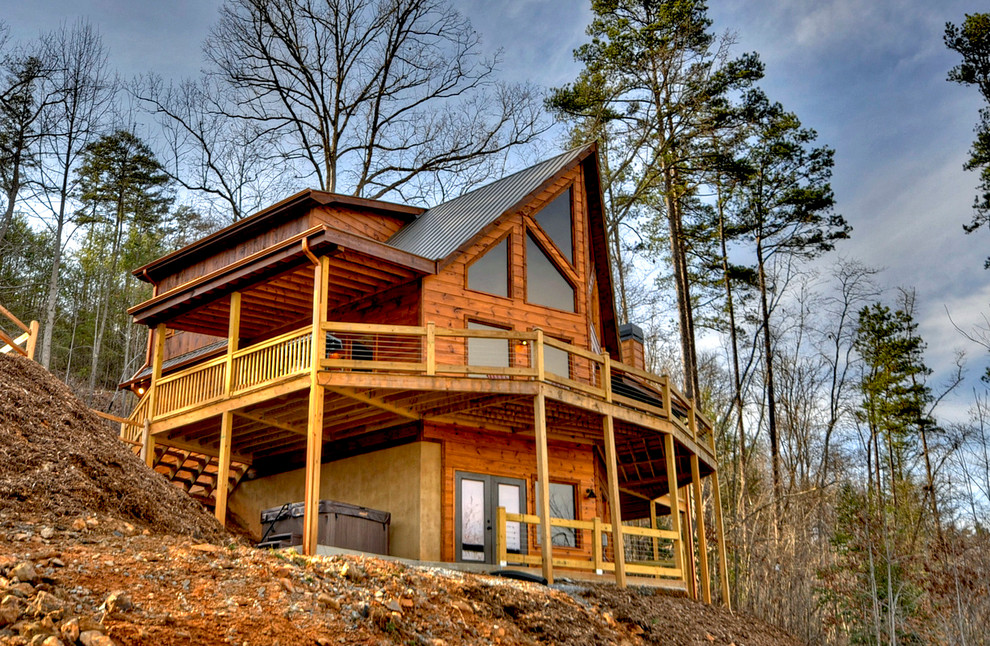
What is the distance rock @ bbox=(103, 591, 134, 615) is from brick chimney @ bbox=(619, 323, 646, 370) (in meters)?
17.4

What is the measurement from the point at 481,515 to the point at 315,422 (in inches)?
177

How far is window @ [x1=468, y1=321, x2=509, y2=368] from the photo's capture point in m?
17.3

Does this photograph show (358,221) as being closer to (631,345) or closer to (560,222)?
(560,222)

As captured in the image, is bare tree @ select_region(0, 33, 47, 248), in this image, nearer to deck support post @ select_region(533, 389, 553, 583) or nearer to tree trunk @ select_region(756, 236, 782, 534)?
deck support post @ select_region(533, 389, 553, 583)

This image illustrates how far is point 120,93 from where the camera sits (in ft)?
106

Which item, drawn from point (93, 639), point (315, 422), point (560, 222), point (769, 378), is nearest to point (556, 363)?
point (560, 222)

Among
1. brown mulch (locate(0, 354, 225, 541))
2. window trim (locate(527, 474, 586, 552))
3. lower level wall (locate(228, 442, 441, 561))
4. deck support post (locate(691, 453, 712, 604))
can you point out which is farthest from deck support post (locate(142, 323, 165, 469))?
deck support post (locate(691, 453, 712, 604))

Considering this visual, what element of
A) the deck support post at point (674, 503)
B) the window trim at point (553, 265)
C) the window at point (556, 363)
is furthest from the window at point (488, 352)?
the deck support post at point (674, 503)

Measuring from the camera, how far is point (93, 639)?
23.3 feet

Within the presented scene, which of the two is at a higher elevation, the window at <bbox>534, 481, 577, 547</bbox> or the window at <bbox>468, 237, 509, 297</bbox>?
the window at <bbox>468, 237, 509, 297</bbox>

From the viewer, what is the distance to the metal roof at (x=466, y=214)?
1802 centimetres

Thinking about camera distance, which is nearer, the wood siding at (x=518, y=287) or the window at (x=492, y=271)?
the wood siding at (x=518, y=287)

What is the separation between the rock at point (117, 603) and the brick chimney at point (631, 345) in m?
17.4

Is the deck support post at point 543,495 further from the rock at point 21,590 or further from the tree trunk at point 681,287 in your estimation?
the tree trunk at point 681,287
